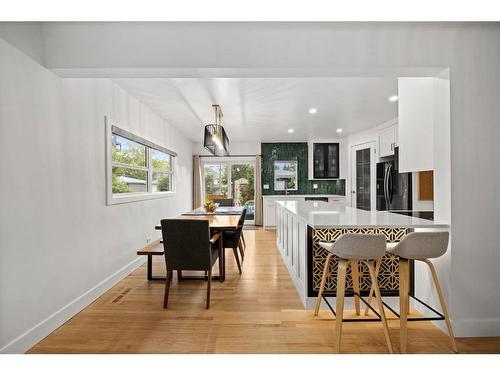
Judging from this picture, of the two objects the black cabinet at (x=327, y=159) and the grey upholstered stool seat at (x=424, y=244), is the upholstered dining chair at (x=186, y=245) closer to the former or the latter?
the grey upholstered stool seat at (x=424, y=244)

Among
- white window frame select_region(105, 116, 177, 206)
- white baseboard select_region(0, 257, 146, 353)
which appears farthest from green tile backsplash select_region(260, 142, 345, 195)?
white baseboard select_region(0, 257, 146, 353)

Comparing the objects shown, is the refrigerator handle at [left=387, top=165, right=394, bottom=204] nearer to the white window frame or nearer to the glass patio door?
the white window frame

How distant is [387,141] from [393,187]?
1.09 m

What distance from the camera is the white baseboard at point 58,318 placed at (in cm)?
202

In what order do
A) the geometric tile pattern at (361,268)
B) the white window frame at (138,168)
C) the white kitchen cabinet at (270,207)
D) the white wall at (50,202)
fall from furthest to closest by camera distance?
the white kitchen cabinet at (270,207), the white window frame at (138,168), the geometric tile pattern at (361,268), the white wall at (50,202)

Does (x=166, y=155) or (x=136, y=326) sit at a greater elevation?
(x=166, y=155)

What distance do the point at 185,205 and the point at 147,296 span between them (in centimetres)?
434

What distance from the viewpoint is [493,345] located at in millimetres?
2176

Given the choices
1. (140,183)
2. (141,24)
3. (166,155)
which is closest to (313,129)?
(166,155)

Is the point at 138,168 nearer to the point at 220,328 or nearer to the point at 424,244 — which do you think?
the point at 220,328

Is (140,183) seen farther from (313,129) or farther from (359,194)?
(359,194)

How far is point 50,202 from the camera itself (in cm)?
237

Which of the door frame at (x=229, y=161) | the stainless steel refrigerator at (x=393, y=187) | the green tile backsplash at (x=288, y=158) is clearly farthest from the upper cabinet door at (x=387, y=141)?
the door frame at (x=229, y=161)

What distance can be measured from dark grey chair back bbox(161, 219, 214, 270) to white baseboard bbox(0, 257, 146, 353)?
80 centimetres
